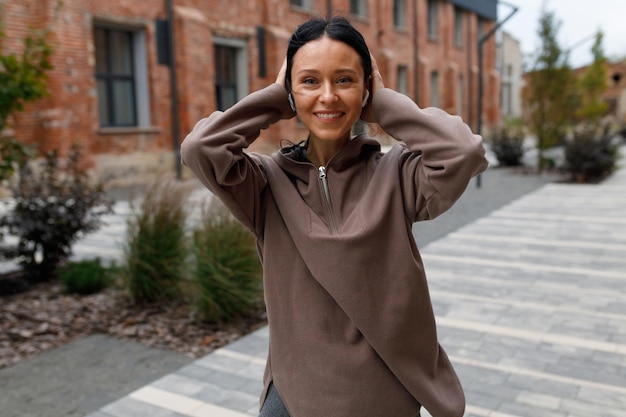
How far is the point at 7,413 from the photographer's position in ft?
12.0

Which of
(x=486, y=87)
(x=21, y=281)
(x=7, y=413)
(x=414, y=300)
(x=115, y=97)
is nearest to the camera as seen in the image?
(x=414, y=300)

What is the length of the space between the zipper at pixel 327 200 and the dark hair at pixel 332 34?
12.1 inches

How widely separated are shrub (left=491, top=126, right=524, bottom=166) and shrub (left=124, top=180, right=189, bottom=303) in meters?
16.7

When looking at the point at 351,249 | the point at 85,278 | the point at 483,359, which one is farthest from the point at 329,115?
the point at 85,278

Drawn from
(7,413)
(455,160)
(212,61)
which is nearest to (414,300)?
(455,160)

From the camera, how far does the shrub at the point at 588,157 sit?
1575 centimetres

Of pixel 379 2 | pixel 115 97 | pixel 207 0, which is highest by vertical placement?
pixel 379 2

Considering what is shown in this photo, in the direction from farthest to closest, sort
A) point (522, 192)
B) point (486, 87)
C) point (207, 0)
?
point (486, 87) < point (207, 0) < point (522, 192)

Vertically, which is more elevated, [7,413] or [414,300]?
[414,300]

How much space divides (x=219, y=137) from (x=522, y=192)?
13.3 meters

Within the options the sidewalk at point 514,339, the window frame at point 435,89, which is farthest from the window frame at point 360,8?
the sidewalk at point 514,339

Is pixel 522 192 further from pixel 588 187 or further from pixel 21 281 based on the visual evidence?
pixel 21 281

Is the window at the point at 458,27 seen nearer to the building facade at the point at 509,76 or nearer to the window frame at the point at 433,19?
the window frame at the point at 433,19

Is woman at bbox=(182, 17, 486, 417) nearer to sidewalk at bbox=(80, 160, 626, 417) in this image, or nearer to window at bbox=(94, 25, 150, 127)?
sidewalk at bbox=(80, 160, 626, 417)
